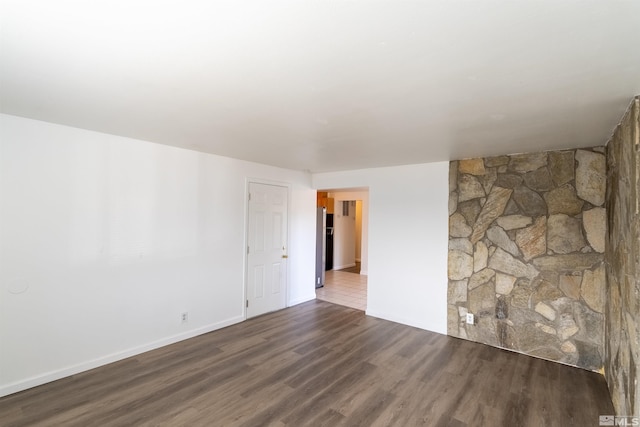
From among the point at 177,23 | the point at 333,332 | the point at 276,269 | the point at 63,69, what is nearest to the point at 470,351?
the point at 333,332

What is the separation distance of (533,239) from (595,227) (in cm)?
54

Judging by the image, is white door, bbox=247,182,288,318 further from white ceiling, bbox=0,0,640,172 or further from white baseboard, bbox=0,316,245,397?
white ceiling, bbox=0,0,640,172

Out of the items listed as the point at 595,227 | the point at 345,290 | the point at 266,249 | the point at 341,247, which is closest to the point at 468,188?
the point at 595,227

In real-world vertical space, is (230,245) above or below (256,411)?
above

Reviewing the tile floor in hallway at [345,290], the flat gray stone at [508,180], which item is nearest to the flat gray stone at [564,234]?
the flat gray stone at [508,180]

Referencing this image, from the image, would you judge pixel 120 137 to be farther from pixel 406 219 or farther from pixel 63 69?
pixel 406 219

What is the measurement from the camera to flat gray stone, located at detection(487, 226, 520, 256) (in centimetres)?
345

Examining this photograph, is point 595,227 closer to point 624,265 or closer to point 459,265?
point 624,265

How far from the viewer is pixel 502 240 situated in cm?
353

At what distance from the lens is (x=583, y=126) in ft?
7.92

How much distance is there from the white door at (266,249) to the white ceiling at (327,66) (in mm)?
1929

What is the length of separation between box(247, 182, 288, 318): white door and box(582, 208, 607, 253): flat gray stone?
3.86m

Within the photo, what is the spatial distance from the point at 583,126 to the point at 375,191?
2.56 meters

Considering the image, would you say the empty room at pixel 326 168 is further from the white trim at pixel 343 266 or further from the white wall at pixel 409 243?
the white trim at pixel 343 266
